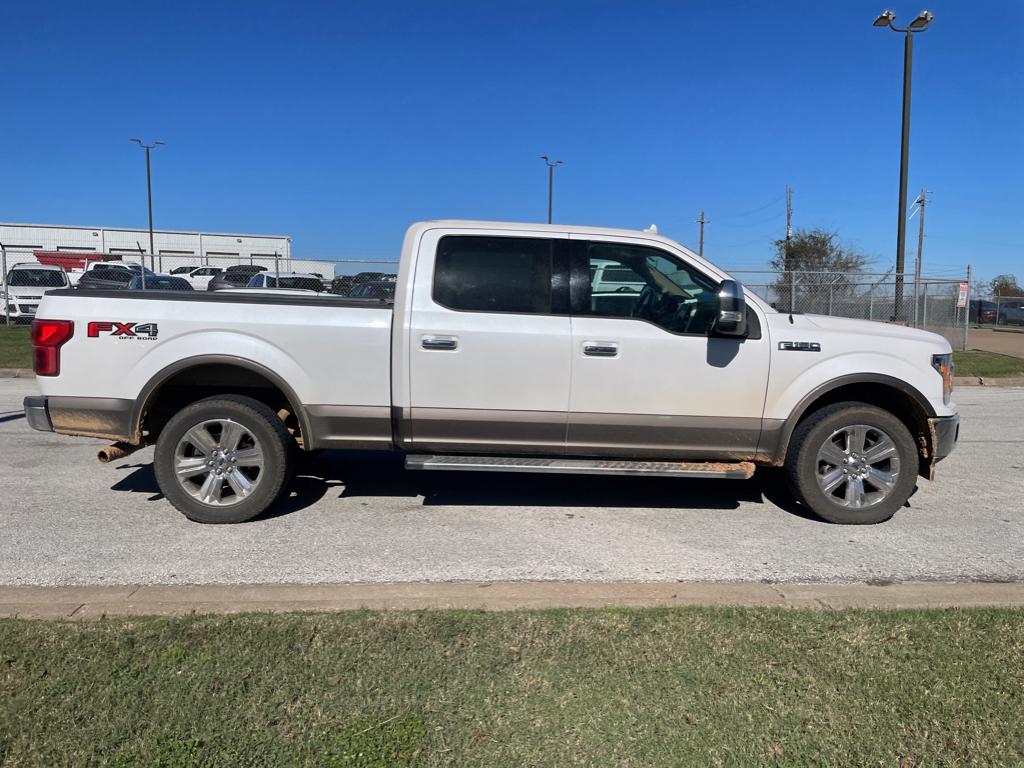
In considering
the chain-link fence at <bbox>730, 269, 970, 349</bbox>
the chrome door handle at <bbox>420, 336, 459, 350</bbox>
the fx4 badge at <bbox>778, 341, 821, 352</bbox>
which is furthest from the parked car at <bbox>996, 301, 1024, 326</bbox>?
the chrome door handle at <bbox>420, 336, 459, 350</bbox>

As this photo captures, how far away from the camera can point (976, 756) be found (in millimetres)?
2672

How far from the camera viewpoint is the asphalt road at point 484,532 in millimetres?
4516

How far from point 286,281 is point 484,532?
15615 mm

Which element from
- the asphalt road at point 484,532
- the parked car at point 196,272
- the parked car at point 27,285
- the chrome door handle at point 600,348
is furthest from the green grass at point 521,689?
the parked car at point 196,272

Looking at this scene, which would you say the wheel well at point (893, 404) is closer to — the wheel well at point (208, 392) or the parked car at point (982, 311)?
the wheel well at point (208, 392)

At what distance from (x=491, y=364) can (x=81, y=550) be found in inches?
109

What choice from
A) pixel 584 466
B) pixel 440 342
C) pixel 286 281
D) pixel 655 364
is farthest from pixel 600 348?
pixel 286 281

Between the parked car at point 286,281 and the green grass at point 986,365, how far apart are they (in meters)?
13.5

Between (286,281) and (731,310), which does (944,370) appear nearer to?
(731,310)

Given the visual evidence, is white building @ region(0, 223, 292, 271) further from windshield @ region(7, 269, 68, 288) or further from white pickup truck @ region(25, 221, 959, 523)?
white pickup truck @ region(25, 221, 959, 523)

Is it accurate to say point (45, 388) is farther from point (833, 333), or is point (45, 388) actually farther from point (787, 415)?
point (833, 333)

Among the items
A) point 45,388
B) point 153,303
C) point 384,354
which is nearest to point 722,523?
point 384,354

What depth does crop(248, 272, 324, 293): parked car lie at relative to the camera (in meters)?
18.4

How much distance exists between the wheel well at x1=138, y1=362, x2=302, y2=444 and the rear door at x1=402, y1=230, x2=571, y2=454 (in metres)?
0.95
